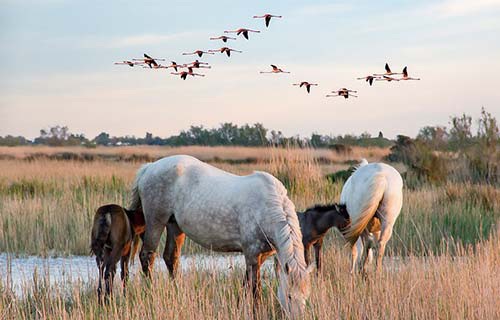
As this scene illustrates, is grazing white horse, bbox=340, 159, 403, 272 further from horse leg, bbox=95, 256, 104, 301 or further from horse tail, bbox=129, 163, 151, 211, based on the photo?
horse leg, bbox=95, 256, 104, 301

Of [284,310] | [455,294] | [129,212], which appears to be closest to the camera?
[284,310]

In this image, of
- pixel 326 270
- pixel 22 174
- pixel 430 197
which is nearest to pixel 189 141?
pixel 22 174

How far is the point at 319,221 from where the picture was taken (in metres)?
8.20

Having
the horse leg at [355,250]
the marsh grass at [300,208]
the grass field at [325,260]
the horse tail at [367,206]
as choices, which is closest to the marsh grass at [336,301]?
the grass field at [325,260]

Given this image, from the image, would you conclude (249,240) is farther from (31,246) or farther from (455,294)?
(31,246)

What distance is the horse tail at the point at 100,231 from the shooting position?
24.5ft

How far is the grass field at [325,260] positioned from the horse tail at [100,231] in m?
0.38

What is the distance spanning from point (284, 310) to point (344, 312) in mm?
552

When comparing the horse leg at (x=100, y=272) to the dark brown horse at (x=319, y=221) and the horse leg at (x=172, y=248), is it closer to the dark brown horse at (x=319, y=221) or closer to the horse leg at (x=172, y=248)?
the horse leg at (x=172, y=248)

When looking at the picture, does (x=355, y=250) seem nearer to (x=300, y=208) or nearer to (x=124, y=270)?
(x=124, y=270)

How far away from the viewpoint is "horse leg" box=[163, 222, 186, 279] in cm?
800

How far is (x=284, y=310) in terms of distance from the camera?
589 cm

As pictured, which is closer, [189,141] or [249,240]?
[249,240]

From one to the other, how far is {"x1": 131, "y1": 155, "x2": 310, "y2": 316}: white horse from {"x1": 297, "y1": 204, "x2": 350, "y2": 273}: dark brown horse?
118cm
